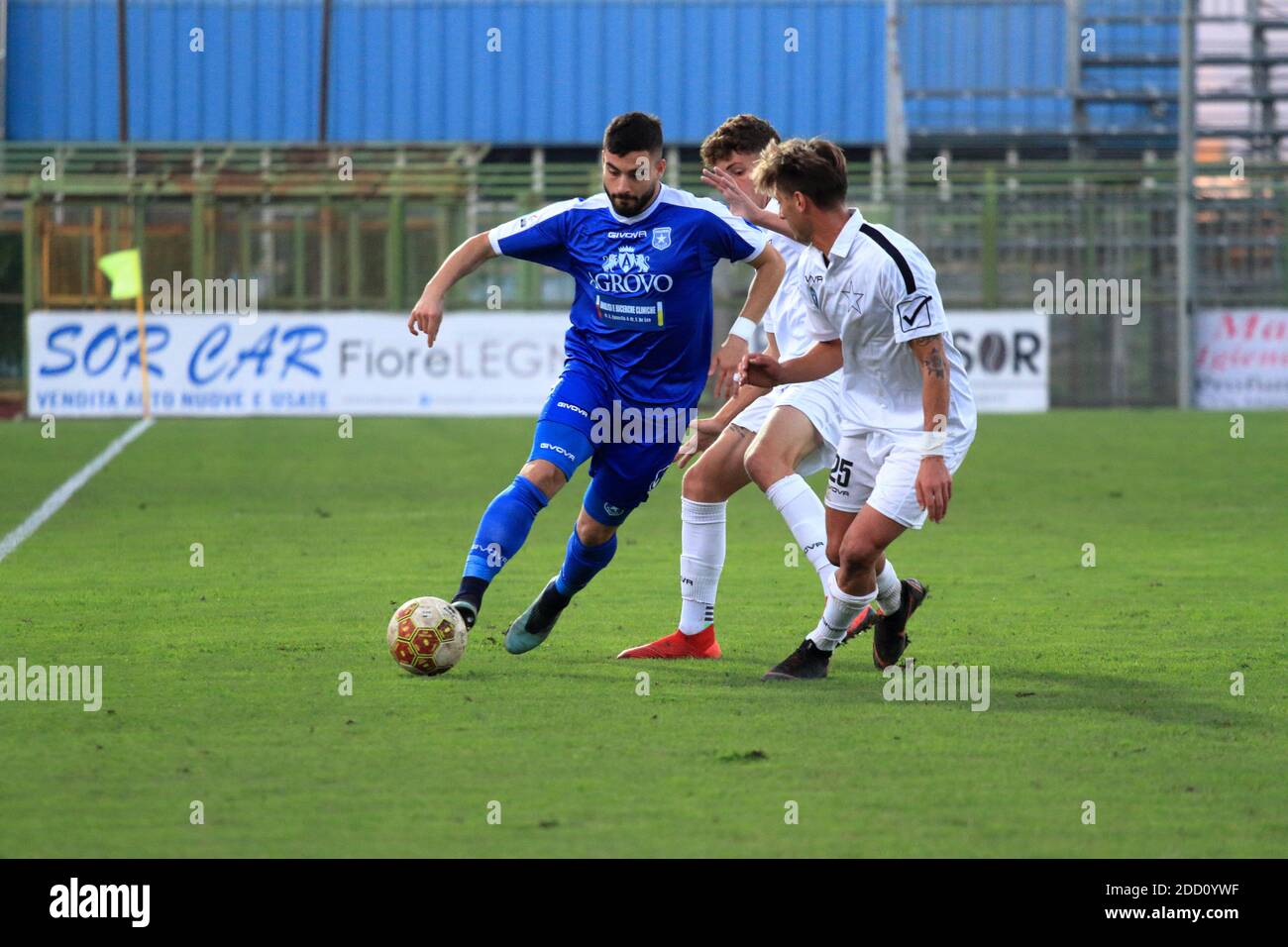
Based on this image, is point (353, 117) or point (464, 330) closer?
point (464, 330)

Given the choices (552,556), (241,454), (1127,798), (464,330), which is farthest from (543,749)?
(464,330)

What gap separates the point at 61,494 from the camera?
1378 centimetres

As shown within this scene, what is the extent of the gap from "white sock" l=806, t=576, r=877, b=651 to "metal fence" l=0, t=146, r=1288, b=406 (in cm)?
2049

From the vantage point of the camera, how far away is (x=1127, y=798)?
464 centimetres

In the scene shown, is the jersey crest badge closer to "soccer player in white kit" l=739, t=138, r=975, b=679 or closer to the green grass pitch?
"soccer player in white kit" l=739, t=138, r=975, b=679

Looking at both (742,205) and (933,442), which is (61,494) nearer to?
(742,205)

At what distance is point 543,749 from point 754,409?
2593mm

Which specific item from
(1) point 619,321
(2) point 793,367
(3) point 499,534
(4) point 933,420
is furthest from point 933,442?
(3) point 499,534

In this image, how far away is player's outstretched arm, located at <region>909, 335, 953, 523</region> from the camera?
5926 millimetres

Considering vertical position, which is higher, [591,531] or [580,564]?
[591,531]

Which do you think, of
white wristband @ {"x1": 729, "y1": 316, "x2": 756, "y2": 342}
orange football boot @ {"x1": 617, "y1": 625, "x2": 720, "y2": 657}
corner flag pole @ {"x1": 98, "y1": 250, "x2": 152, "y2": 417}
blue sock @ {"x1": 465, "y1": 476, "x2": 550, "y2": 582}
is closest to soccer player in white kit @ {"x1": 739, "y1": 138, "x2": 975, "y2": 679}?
white wristband @ {"x1": 729, "y1": 316, "x2": 756, "y2": 342}

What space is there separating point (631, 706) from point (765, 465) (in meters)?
1.58

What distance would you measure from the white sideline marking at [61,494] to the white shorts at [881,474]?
5.22 meters
